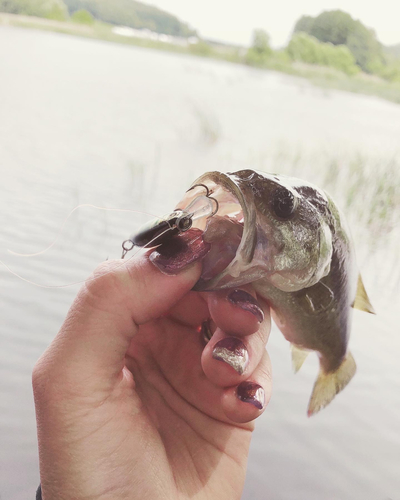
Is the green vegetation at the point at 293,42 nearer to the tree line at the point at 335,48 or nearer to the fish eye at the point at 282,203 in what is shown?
the tree line at the point at 335,48

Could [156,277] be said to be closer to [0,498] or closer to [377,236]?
[0,498]

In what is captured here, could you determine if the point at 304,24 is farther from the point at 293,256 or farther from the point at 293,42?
the point at 293,256

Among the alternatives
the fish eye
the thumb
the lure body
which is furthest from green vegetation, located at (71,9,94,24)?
the thumb

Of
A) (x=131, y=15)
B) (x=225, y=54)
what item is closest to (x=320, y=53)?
(x=225, y=54)

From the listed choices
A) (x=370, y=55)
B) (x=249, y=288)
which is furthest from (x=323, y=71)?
(x=249, y=288)

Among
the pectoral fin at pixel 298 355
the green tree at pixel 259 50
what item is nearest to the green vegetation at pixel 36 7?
the green tree at pixel 259 50

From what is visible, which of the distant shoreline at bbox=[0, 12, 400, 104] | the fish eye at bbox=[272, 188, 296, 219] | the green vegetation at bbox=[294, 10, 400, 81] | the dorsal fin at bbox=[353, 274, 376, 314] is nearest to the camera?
the fish eye at bbox=[272, 188, 296, 219]

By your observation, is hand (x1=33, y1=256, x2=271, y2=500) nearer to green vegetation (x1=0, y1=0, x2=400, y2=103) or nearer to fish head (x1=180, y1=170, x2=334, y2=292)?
fish head (x1=180, y1=170, x2=334, y2=292)
